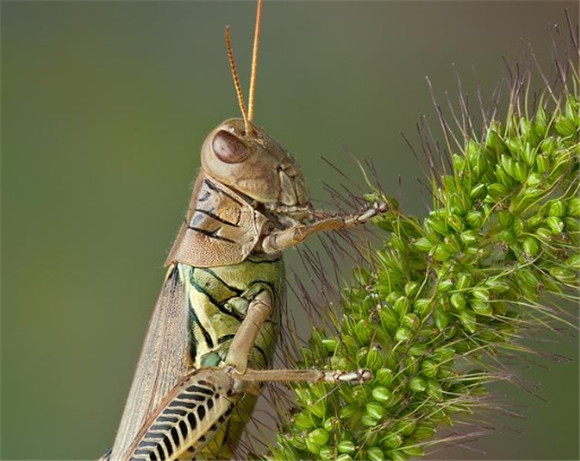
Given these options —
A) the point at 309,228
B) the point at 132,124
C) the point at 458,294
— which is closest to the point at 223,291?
the point at 309,228

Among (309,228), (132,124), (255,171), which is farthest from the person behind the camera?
(132,124)

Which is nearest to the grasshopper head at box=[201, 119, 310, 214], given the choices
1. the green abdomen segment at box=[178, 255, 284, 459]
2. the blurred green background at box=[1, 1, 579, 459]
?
the green abdomen segment at box=[178, 255, 284, 459]

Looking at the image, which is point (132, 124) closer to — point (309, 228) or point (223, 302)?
point (223, 302)

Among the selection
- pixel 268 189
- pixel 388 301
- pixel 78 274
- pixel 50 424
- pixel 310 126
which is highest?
pixel 268 189

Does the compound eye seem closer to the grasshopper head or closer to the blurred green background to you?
the grasshopper head

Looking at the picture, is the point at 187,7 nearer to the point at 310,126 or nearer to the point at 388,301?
the point at 310,126

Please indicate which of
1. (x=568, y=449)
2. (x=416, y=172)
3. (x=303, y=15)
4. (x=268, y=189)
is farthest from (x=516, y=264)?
(x=303, y=15)

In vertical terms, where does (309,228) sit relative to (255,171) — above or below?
below
